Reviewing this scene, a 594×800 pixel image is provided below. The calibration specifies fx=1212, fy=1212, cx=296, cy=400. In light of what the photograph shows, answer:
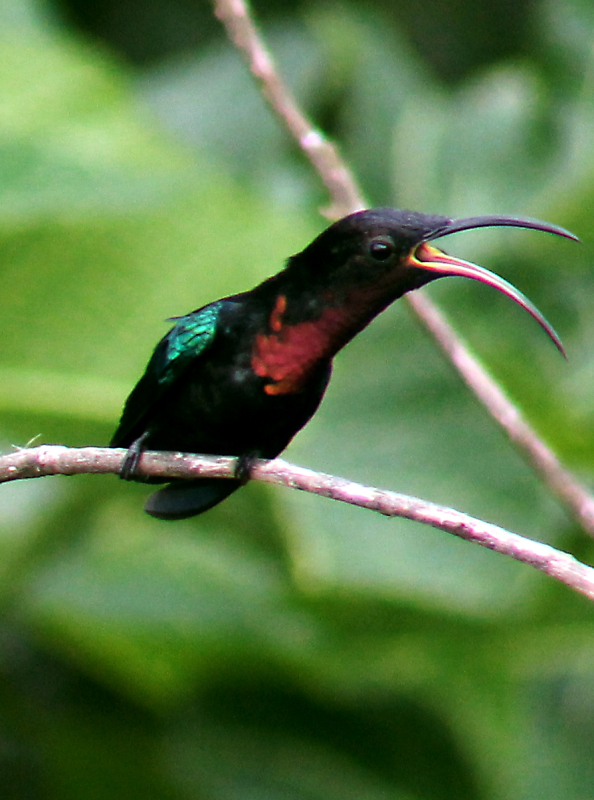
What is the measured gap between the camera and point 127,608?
12.3 ft

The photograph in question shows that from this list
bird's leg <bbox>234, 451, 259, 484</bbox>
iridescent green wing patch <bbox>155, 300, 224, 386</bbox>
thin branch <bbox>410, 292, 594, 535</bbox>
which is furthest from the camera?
thin branch <bbox>410, 292, 594, 535</bbox>

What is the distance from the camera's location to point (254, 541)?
147 inches

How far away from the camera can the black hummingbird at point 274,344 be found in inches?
75.9

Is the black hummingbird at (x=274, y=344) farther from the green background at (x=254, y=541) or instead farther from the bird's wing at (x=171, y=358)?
the green background at (x=254, y=541)

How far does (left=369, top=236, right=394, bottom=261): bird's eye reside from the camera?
192cm

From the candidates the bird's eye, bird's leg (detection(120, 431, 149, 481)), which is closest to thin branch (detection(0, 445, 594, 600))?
bird's leg (detection(120, 431, 149, 481))

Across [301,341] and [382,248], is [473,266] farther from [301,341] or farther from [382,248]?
[301,341]

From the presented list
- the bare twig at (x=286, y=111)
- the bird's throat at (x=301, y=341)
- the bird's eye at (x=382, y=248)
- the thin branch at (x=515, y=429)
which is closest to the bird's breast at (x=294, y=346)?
the bird's throat at (x=301, y=341)

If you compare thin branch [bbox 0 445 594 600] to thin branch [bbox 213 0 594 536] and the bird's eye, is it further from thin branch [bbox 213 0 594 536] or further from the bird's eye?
thin branch [bbox 213 0 594 536]

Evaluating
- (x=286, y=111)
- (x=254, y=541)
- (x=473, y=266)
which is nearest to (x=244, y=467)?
(x=473, y=266)

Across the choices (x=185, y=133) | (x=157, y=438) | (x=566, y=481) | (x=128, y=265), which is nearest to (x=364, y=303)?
(x=157, y=438)

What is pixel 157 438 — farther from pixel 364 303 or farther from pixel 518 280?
pixel 518 280

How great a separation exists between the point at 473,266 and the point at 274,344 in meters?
0.41

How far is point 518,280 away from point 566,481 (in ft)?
7.14
